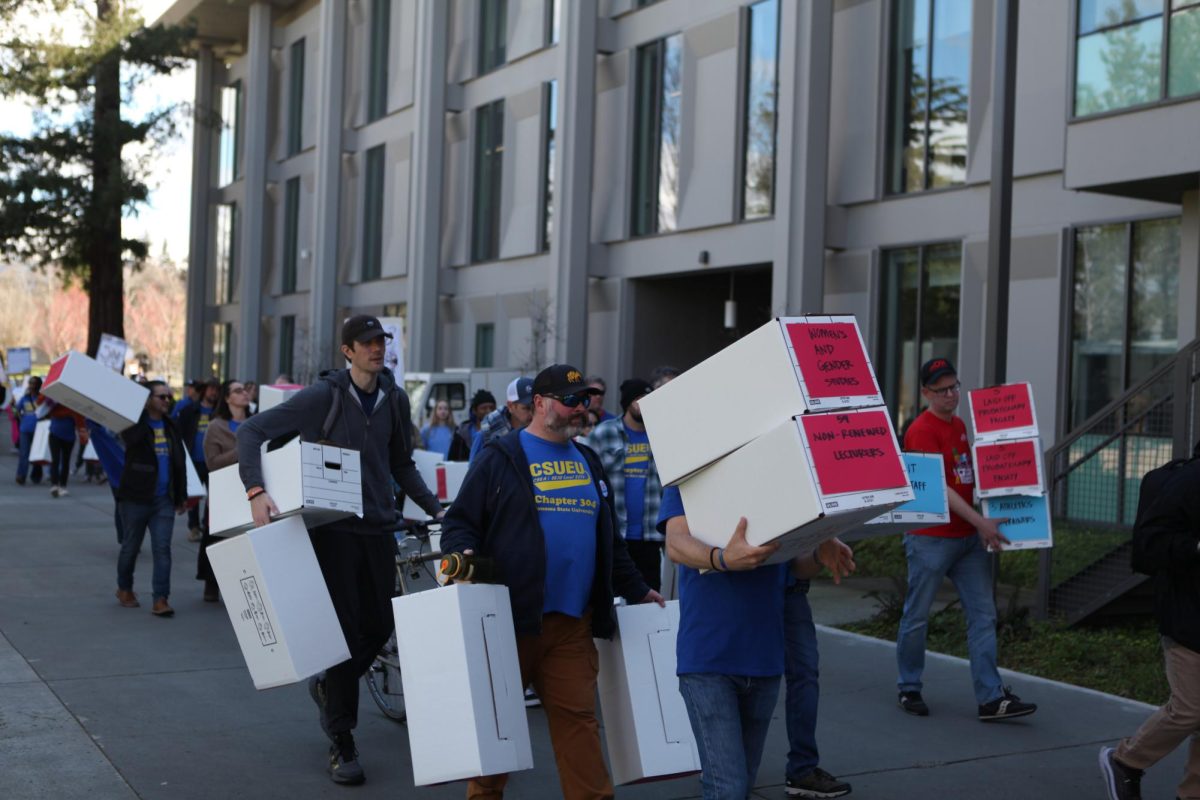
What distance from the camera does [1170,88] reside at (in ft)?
45.3

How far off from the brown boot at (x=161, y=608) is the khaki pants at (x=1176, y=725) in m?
7.71

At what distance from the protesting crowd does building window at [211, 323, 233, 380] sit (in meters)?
40.7

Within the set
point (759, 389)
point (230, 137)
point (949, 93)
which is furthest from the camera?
point (230, 137)

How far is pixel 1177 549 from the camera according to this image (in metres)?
5.78

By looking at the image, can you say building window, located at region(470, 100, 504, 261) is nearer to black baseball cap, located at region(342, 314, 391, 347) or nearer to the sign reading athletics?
the sign reading athletics

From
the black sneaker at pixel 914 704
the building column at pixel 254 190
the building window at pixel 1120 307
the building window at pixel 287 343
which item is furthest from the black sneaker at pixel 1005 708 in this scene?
the building column at pixel 254 190

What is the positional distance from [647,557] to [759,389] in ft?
13.5

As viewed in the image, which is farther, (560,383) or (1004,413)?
(1004,413)

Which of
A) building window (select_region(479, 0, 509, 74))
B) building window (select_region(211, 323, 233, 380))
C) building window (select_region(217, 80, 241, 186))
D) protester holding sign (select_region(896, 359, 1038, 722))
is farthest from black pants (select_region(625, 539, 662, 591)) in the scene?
building window (select_region(217, 80, 241, 186))

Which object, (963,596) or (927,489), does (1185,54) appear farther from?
(927,489)

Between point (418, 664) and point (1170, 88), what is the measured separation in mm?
11324

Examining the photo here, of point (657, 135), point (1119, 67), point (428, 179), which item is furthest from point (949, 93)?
point (428, 179)

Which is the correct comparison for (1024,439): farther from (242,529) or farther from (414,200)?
(414,200)

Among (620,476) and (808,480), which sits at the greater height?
(808,480)
